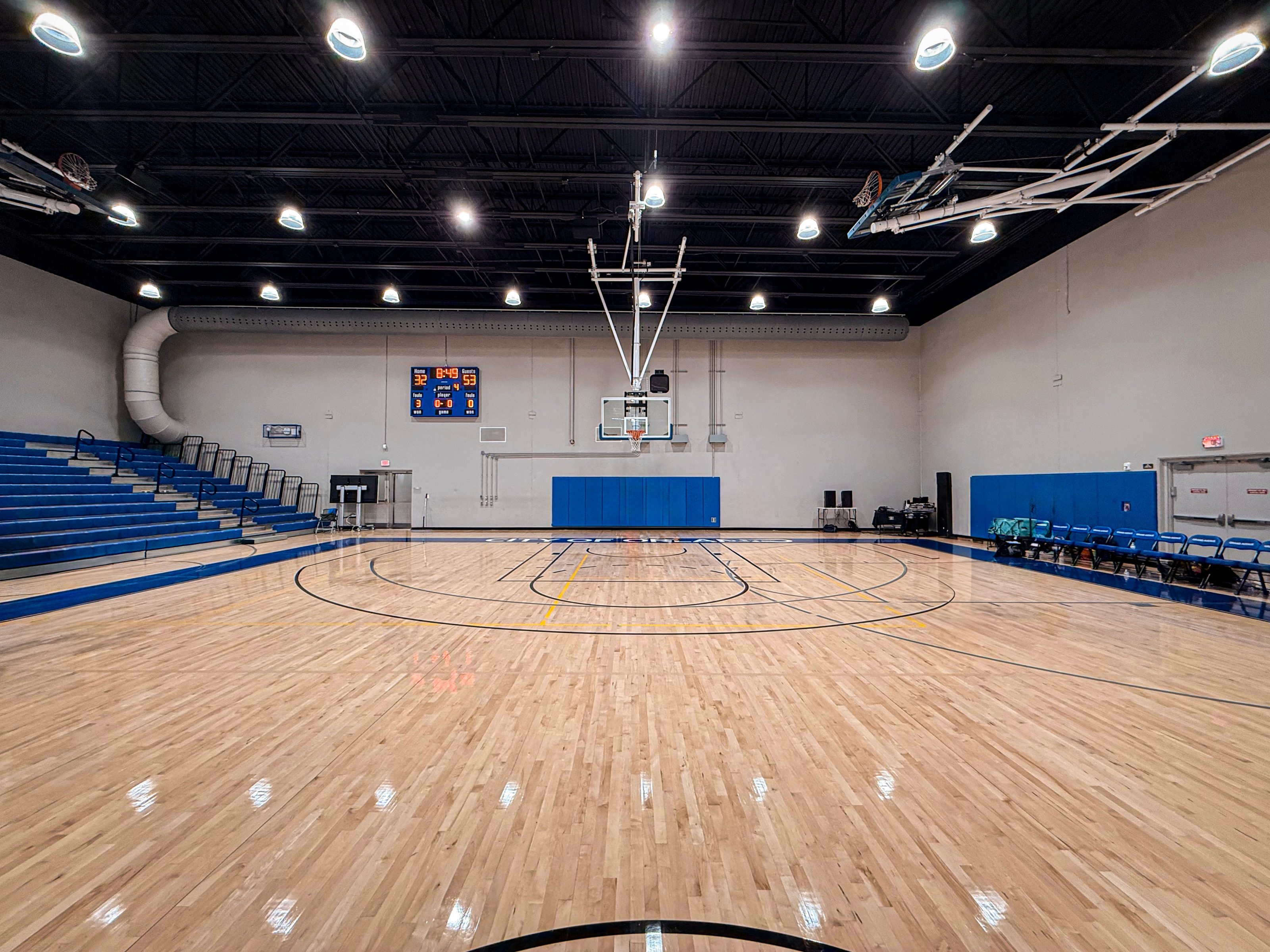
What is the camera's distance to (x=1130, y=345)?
403 inches

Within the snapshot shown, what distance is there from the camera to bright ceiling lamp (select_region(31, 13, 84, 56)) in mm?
5406

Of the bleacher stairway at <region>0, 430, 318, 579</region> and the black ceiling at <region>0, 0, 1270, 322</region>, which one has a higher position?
the black ceiling at <region>0, 0, 1270, 322</region>

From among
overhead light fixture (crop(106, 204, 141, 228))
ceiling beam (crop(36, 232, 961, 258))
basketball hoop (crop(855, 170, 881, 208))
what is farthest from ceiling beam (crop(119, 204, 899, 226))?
basketball hoop (crop(855, 170, 881, 208))

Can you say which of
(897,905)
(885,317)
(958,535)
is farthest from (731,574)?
(885,317)

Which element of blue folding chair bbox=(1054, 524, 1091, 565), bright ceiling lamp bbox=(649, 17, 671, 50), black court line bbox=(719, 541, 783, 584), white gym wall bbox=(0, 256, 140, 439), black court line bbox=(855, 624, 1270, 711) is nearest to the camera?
black court line bbox=(855, 624, 1270, 711)

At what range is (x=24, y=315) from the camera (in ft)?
43.9

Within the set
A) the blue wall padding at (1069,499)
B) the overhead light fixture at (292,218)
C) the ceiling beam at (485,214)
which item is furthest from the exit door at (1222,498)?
the overhead light fixture at (292,218)

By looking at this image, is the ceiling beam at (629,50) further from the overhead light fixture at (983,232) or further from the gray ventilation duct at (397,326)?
the gray ventilation duct at (397,326)

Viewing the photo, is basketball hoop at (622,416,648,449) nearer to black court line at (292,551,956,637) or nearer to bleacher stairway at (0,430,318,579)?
black court line at (292,551,956,637)

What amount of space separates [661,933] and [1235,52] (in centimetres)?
925

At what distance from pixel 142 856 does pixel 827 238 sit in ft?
45.5

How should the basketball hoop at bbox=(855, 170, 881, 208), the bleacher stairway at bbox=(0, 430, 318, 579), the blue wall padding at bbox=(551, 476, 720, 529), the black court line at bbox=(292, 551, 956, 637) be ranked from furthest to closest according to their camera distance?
the blue wall padding at bbox=(551, 476, 720, 529), the bleacher stairway at bbox=(0, 430, 318, 579), the basketball hoop at bbox=(855, 170, 881, 208), the black court line at bbox=(292, 551, 956, 637)

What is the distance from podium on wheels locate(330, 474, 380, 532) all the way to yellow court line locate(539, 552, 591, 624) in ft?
28.4

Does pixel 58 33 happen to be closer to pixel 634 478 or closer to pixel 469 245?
pixel 469 245
